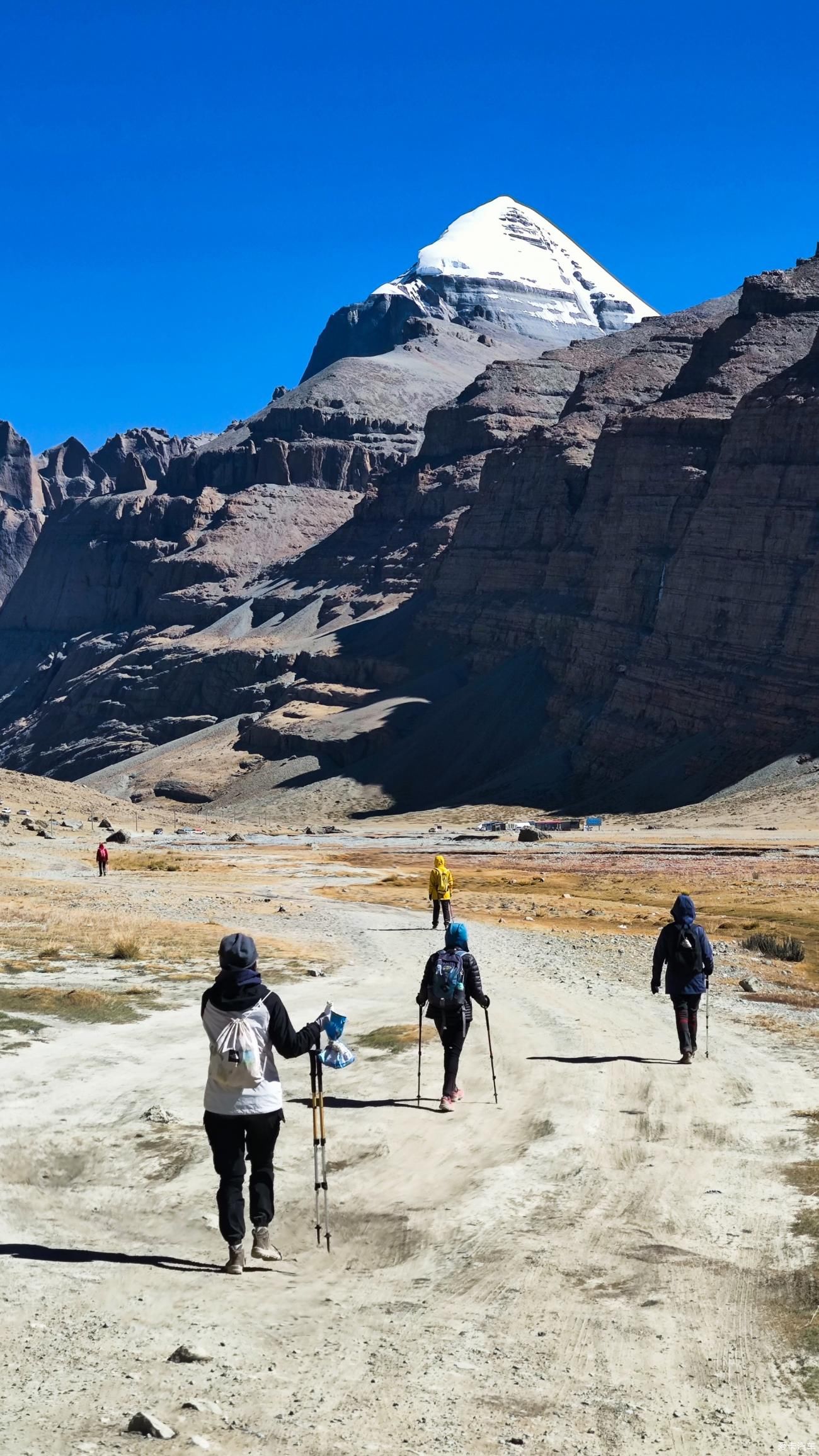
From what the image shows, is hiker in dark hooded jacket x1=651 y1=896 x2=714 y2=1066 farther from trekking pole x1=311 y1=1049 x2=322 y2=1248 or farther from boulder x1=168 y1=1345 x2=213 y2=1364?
boulder x1=168 y1=1345 x2=213 y2=1364

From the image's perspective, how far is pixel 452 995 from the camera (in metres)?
13.8

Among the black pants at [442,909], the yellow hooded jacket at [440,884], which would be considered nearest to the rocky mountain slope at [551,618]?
the black pants at [442,909]

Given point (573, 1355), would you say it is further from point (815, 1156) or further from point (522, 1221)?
point (815, 1156)

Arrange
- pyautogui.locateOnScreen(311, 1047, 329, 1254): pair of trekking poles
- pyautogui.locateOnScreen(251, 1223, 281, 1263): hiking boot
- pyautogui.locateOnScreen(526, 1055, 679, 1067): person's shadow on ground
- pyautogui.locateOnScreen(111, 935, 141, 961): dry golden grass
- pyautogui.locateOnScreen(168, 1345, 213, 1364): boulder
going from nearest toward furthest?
pyautogui.locateOnScreen(168, 1345, 213, 1364): boulder
pyautogui.locateOnScreen(251, 1223, 281, 1263): hiking boot
pyautogui.locateOnScreen(311, 1047, 329, 1254): pair of trekking poles
pyautogui.locateOnScreen(526, 1055, 679, 1067): person's shadow on ground
pyautogui.locateOnScreen(111, 935, 141, 961): dry golden grass

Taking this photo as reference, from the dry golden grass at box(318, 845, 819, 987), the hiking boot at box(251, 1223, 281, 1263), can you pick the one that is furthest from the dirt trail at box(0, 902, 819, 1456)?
the dry golden grass at box(318, 845, 819, 987)

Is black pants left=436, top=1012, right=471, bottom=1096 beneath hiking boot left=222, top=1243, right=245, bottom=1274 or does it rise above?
above

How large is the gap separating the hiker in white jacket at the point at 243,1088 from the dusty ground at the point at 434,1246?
0.36 meters

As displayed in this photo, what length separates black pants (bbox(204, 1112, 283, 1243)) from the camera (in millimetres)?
9289

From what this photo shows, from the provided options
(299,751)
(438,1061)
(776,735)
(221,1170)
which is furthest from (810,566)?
(221,1170)

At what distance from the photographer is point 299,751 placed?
423ft

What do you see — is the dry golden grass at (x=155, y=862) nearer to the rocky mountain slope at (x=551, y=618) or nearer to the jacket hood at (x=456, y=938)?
the jacket hood at (x=456, y=938)

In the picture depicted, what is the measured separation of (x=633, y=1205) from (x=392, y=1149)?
2304mm

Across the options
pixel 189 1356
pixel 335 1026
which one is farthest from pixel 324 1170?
pixel 189 1356

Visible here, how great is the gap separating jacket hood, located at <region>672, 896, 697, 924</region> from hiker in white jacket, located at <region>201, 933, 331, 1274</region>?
24.5 ft
